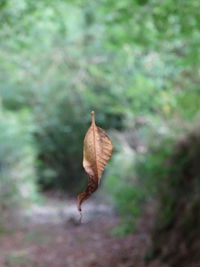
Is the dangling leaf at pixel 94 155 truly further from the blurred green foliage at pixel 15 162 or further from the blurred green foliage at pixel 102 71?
the blurred green foliage at pixel 15 162

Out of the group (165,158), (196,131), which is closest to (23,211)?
(165,158)

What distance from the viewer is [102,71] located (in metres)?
11.1

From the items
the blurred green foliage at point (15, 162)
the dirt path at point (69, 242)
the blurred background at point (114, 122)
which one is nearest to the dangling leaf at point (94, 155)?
the blurred background at point (114, 122)

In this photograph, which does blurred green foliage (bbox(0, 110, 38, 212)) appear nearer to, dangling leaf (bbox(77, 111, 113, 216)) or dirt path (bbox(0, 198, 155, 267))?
dirt path (bbox(0, 198, 155, 267))

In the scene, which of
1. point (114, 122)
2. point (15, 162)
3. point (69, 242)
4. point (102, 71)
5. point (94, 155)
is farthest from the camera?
point (114, 122)

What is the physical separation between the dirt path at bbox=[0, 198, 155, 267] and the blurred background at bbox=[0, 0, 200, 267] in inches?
1.2

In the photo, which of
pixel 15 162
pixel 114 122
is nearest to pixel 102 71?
pixel 15 162

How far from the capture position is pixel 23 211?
1603 centimetres

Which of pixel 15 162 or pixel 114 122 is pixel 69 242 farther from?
pixel 114 122

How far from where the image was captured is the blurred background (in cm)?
637

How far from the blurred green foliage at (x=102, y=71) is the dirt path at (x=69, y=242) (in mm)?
926

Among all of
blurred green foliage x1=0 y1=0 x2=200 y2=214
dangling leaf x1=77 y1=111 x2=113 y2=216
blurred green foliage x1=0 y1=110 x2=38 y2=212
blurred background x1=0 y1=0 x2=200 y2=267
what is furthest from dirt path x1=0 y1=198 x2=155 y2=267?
dangling leaf x1=77 y1=111 x2=113 y2=216

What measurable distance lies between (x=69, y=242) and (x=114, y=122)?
301 inches

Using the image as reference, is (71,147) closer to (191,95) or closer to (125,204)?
(125,204)
